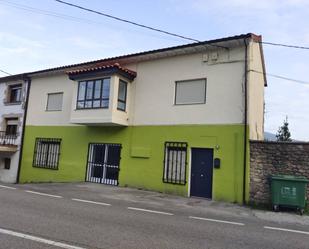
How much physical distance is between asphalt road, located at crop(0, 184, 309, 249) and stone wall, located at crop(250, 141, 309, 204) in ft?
4.16

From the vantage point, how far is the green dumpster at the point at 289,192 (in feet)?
33.2

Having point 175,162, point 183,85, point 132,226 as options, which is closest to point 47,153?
point 175,162

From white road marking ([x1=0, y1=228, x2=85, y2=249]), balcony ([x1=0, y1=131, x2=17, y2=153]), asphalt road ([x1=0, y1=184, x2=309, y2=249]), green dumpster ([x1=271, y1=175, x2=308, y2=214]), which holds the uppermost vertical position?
balcony ([x1=0, y1=131, x2=17, y2=153])

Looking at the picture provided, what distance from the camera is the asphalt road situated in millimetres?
5570

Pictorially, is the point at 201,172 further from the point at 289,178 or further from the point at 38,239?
the point at 38,239

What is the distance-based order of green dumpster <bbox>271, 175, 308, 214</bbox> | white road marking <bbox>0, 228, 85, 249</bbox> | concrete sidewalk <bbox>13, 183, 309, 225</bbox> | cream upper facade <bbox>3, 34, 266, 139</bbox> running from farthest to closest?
cream upper facade <bbox>3, 34, 266, 139</bbox>
green dumpster <bbox>271, 175, 308, 214</bbox>
concrete sidewalk <bbox>13, 183, 309, 225</bbox>
white road marking <bbox>0, 228, 85, 249</bbox>

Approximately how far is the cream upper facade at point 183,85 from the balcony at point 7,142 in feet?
16.3

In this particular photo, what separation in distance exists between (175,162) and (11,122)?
13267mm

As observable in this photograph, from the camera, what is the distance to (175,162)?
13.8m

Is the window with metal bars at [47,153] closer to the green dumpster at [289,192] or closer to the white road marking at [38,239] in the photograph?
the green dumpster at [289,192]

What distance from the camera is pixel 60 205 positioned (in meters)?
9.12

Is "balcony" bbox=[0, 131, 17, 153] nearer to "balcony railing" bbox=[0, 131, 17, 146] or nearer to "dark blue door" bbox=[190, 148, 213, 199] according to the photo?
"balcony railing" bbox=[0, 131, 17, 146]

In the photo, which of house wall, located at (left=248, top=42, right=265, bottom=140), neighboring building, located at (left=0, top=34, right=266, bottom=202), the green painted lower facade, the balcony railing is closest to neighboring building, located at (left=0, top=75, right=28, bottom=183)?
the balcony railing

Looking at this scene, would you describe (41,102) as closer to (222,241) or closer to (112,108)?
(112,108)
